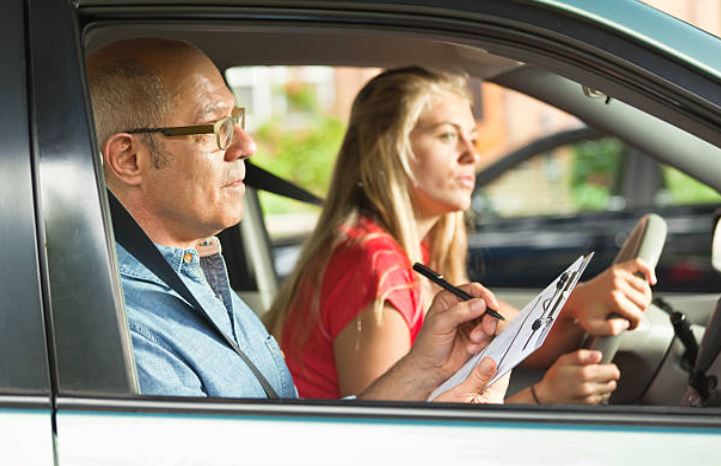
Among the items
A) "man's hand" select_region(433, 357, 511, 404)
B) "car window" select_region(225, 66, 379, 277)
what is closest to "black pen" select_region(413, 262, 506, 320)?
"man's hand" select_region(433, 357, 511, 404)

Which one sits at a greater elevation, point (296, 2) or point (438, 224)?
point (296, 2)

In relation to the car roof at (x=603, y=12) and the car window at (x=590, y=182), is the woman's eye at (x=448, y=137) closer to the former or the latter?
the car roof at (x=603, y=12)

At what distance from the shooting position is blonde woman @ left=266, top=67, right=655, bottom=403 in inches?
107

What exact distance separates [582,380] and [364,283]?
1.86ft

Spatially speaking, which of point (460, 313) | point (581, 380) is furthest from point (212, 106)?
point (581, 380)

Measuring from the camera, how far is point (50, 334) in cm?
163

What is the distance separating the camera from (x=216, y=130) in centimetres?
209

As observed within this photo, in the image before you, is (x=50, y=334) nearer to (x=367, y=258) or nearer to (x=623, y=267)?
(x=367, y=258)

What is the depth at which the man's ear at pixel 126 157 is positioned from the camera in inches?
80.9

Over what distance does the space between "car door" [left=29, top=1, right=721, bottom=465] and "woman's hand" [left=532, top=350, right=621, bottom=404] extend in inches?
36.5

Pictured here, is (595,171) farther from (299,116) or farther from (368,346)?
(368,346)

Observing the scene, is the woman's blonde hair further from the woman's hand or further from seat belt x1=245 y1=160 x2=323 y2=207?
the woman's hand

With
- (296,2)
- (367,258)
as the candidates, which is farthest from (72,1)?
(367,258)

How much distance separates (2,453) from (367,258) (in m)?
1.40
